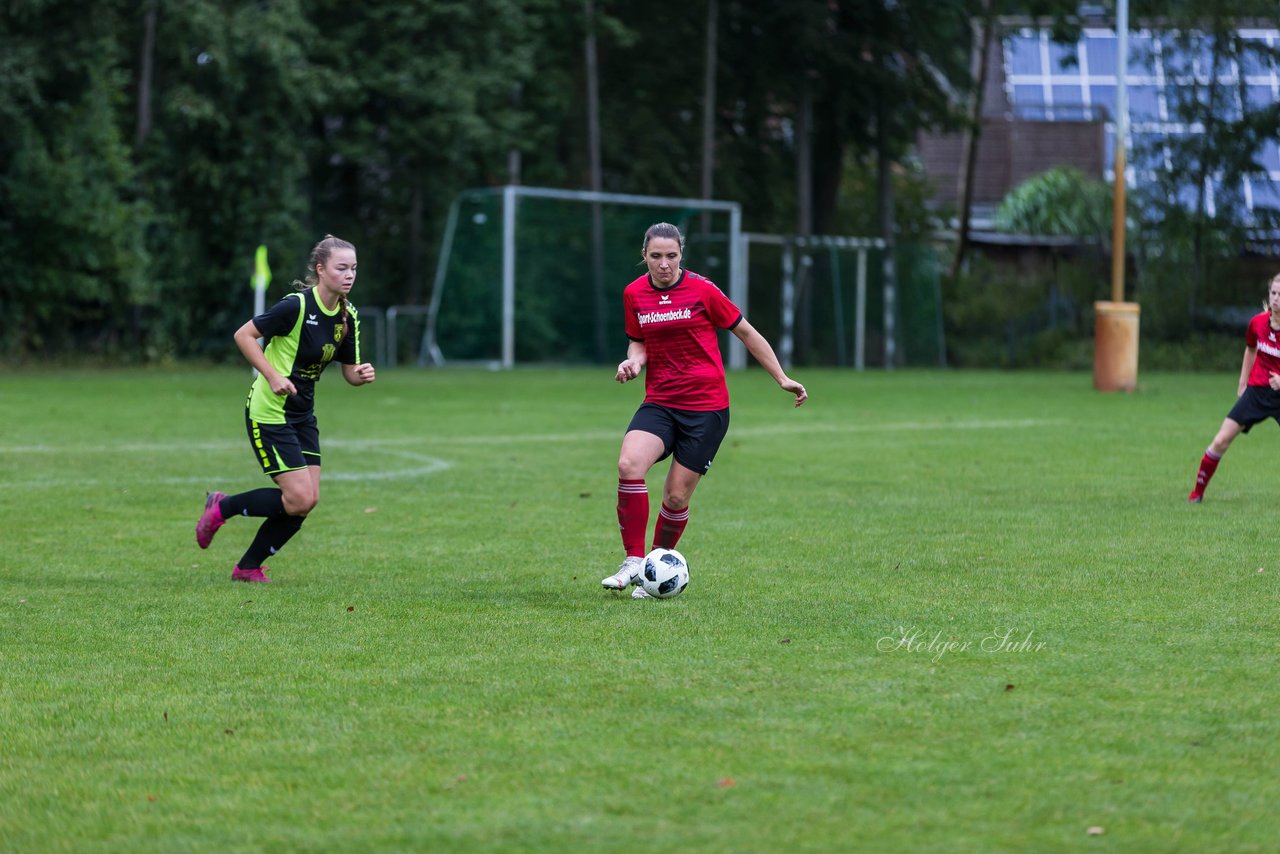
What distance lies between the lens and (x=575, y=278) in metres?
35.4

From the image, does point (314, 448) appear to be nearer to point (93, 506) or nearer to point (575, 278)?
point (93, 506)

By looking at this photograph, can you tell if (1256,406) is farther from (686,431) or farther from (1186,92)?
(1186,92)

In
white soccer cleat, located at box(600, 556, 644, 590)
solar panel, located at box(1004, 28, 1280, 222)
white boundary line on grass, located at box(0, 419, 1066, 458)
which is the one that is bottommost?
white boundary line on grass, located at box(0, 419, 1066, 458)

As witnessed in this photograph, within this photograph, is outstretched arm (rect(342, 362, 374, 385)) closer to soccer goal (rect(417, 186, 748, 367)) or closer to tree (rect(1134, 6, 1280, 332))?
soccer goal (rect(417, 186, 748, 367))

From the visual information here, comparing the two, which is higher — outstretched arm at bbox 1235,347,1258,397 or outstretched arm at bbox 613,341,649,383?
outstretched arm at bbox 613,341,649,383

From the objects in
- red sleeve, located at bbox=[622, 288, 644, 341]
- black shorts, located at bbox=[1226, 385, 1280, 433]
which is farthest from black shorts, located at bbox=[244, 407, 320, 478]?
black shorts, located at bbox=[1226, 385, 1280, 433]

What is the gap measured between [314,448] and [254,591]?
0.84m

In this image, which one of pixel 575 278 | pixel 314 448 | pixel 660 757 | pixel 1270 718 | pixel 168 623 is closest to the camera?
pixel 660 757

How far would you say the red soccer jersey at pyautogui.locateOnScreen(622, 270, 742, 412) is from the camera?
817cm

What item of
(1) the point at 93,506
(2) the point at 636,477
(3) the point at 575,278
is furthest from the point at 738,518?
(3) the point at 575,278

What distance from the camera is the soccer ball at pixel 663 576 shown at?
25.7ft

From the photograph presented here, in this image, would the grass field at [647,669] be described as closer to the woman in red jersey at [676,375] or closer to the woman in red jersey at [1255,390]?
the woman in red jersey at [1255,390]

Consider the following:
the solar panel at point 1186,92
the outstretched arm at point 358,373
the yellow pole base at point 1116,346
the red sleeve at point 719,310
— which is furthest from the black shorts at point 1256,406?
the solar panel at point 1186,92

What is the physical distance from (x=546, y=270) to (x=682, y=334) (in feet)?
88.2
